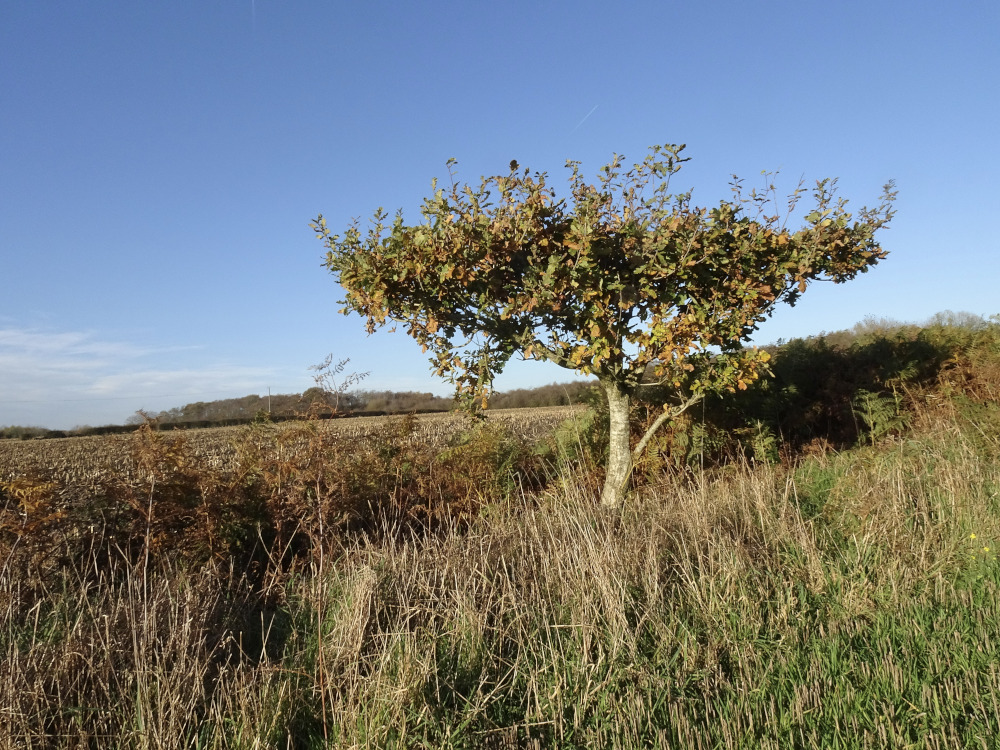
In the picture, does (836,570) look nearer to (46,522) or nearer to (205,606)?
(205,606)

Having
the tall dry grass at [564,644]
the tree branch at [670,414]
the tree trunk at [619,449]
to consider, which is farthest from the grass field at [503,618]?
the tree trunk at [619,449]

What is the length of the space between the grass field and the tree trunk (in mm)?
1196

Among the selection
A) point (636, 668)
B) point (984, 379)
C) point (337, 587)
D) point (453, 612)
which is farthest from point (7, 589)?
point (984, 379)

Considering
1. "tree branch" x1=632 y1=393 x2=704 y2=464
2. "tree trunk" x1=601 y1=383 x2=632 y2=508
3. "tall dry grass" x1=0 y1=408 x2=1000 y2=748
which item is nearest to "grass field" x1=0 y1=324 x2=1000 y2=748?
"tall dry grass" x1=0 y1=408 x2=1000 y2=748

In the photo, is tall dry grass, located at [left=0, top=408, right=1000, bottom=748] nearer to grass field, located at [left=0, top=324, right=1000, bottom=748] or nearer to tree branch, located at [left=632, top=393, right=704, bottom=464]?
grass field, located at [left=0, top=324, right=1000, bottom=748]

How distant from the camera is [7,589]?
4.23 metres

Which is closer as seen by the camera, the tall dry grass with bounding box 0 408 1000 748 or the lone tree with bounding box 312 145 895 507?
the tall dry grass with bounding box 0 408 1000 748

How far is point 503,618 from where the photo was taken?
424 cm

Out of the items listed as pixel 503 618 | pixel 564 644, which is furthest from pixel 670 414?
pixel 564 644

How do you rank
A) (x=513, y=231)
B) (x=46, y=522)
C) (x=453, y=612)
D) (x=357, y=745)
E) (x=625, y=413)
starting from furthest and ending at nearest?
(x=625, y=413)
(x=513, y=231)
(x=46, y=522)
(x=453, y=612)
(x=357, y=745)

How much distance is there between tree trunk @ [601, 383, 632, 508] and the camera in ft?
25.0

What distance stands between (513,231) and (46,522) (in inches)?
184

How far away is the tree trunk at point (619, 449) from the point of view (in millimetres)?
7633

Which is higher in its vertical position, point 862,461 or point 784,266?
point 784,266
